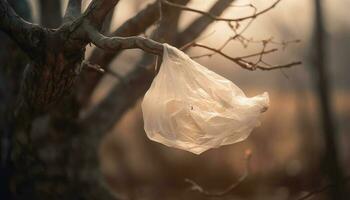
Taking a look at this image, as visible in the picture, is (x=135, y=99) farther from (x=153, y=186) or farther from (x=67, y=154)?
(x=153, y=186)

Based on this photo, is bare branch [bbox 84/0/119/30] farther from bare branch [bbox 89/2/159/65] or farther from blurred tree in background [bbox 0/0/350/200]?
bare branch [bbox 89/2/159/65]

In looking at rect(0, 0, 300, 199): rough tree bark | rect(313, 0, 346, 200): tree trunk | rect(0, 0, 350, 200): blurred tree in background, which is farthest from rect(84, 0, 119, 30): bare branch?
rect(313, 0, 346, 200): tree trunk

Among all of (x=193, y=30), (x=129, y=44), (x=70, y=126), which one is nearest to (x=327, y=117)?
(x=193, y=30)

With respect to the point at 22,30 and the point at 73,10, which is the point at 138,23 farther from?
the point at 22,30

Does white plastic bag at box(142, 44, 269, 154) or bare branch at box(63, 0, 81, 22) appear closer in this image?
white plastic bag at box(142, 44, 269, 154)

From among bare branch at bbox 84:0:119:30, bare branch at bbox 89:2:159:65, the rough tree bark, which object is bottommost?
the rough tree bark

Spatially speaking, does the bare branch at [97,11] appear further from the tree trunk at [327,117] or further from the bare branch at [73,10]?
the tree trunk at [327,117]
